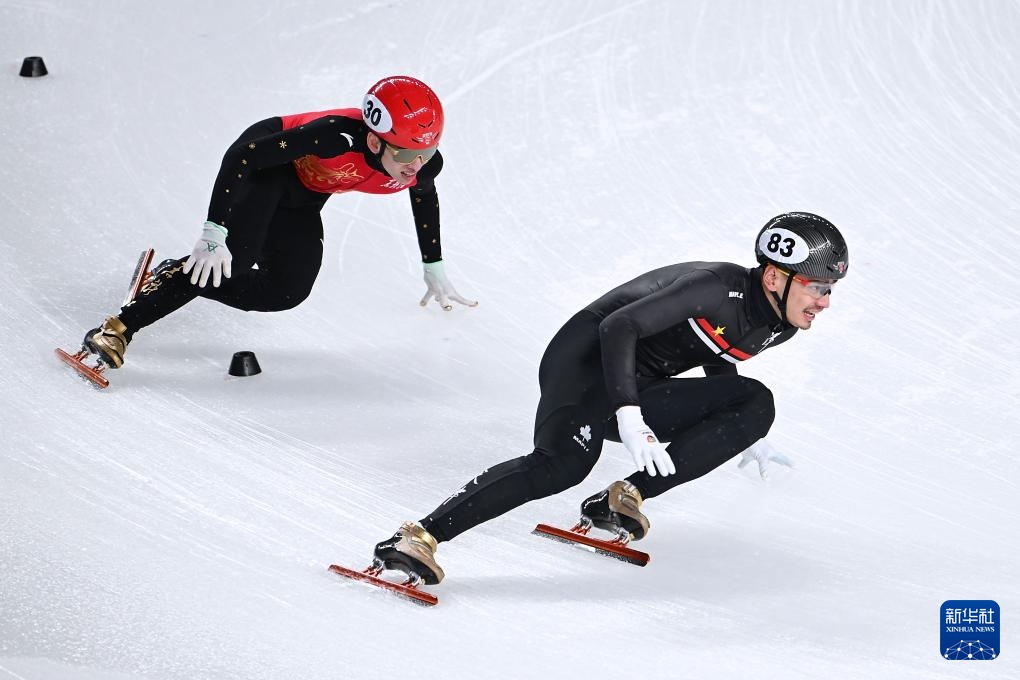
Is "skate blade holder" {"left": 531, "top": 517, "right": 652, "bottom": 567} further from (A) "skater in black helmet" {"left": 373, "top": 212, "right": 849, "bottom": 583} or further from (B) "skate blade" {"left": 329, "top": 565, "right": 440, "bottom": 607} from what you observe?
(B) "skate blade" {"left": 329, "top": 565, "right": 440, "bottom": 607}

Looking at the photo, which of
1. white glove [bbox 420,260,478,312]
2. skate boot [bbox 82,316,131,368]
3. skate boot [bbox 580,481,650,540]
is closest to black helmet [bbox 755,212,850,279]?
skate boot [bbox 580,481,650,540]

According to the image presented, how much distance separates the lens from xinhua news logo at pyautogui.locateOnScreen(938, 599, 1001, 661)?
3143 mm

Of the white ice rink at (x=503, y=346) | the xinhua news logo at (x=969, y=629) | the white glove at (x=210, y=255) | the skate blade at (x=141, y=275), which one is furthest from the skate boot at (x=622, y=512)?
the skate blade at (x=141, y=275)

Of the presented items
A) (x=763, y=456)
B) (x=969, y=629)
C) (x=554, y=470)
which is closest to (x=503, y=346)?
(x=763, y=456)

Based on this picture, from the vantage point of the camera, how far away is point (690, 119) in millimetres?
6742

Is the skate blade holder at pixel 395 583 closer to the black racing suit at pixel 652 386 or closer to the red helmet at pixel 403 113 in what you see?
the black racing suit at pixel 652 386

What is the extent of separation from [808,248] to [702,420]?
0.57m

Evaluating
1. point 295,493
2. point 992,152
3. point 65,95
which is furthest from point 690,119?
point 295,493

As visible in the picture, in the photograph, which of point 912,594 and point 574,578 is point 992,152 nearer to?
point 912,594

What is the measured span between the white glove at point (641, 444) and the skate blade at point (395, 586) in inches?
24.6

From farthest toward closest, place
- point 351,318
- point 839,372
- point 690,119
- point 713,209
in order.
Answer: point 690,119, point 713,209, point 351,318, point 839,372

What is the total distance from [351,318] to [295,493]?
5.13 ft

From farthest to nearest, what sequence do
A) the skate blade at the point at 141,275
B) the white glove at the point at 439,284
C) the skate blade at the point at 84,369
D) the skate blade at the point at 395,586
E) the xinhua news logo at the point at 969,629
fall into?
the white glove at the point at 439,284, the skate blade at the point at 141,275, the skate blade at the point at 84,369, the skate blade at the point at 395,586, the xinhua news logo at the point at 969,629

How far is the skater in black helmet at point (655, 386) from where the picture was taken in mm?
3389
